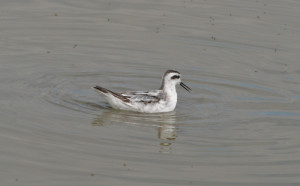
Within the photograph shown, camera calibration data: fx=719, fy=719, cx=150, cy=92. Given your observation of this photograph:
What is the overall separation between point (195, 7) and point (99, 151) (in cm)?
1533

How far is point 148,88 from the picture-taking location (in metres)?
22.5

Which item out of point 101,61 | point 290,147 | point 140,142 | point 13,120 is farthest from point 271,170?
point 101,61

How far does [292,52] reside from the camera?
85.4 feet

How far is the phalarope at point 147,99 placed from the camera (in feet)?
65.3

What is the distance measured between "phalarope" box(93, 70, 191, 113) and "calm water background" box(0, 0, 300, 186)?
26cm

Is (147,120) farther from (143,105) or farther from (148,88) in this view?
(148,88)

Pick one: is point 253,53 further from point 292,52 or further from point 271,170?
point 271,170

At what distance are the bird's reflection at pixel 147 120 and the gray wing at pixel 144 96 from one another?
0.40 meters

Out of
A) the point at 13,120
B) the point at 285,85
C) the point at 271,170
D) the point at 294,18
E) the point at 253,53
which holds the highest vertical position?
the point at 294,18

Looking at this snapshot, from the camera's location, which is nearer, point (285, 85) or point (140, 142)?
point (140, 142)

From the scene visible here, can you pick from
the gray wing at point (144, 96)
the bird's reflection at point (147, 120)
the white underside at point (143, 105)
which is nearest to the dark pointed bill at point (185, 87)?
the white underside at point (143, 105)

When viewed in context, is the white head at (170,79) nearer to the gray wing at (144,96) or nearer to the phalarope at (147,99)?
the phalarope at (147,99)

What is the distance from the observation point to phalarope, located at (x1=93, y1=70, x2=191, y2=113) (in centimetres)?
1991

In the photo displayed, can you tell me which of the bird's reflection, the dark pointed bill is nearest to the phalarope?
the bird's reflection
